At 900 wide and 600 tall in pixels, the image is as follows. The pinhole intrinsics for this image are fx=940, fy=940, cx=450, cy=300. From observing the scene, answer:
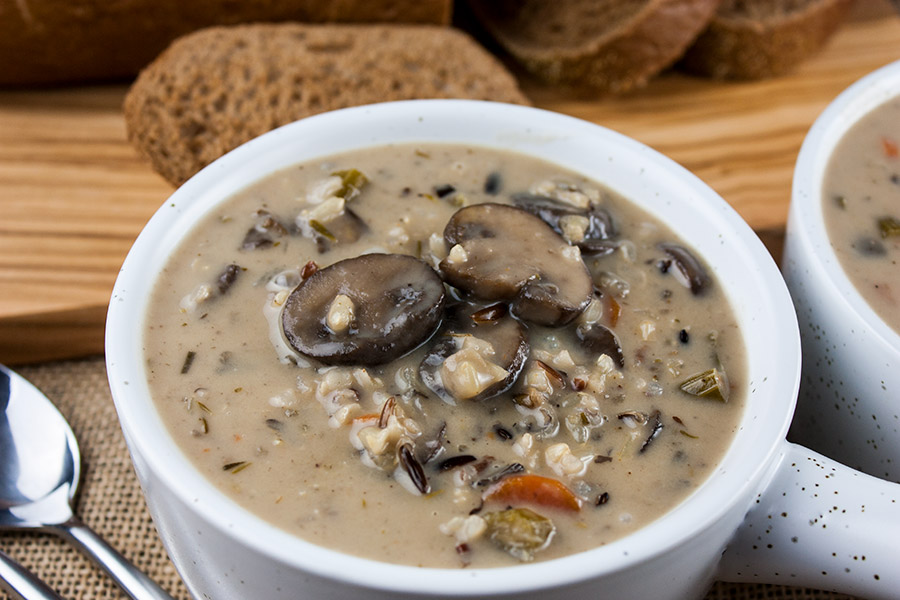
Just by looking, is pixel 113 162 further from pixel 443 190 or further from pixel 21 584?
pixel 21 584

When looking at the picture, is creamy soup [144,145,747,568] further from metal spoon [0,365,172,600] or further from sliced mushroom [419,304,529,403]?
metal spoon [0,365,172,600]

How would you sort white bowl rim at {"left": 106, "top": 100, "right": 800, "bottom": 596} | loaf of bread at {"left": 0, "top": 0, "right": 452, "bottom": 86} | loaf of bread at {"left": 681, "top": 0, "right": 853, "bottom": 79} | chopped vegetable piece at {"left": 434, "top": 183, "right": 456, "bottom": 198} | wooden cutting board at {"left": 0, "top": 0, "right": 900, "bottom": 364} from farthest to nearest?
loaf of bread at {"left": 681, "top": 0, "right": 853, "bottom": 79}
loaf of bread at {"left": 0, "top": 0, "right": 452, "bottom": 86}
wooden cutting board at {"left": 0, "top": 0, "right": 900, "bottom": 364}
chopped vegetable piece at {"left": 434, "top": 183, "right": 456, "bottom": 198}
white bowl rim at {"left": 106, "top": 100, "right": 800, "bottom": 596}

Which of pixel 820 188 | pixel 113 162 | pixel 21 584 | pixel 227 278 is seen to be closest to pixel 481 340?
pixel 227 278

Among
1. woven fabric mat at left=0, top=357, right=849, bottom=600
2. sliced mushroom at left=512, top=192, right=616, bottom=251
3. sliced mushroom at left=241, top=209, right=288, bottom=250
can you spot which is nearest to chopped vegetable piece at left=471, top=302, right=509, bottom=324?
sliced mushroom at left=512, top=192, right=616, bottom=251

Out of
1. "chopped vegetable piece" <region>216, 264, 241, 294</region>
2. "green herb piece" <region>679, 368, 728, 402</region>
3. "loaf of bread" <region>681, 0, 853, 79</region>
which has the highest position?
"chopped vegetable piece" <region>216, 264, 241, 294</region>

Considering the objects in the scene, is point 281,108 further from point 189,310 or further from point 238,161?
point 189,310

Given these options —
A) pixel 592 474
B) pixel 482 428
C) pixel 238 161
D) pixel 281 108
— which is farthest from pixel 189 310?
pixel 281 108
